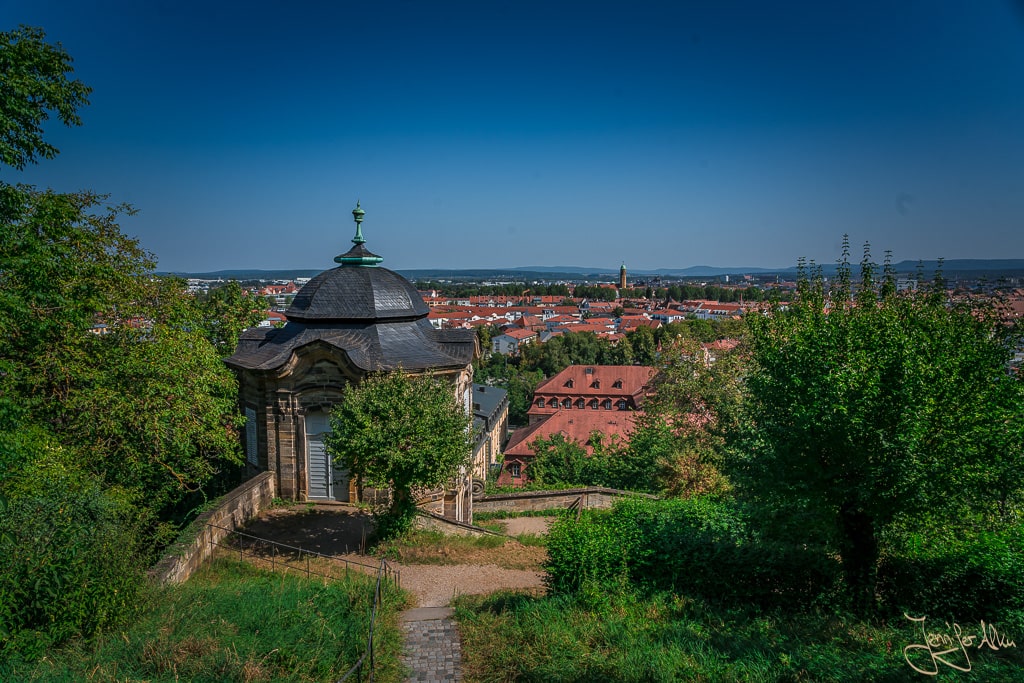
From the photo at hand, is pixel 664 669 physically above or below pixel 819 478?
below

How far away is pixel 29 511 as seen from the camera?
9.34 meters

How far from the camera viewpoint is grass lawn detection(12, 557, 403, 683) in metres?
7.76

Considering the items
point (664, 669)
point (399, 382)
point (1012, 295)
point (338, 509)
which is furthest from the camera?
point (338, 509)

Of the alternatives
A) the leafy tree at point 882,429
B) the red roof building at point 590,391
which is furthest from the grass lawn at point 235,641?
the red roof building at point 590,391

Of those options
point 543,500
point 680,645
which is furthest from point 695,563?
point 543,500

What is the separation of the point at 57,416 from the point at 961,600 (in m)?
18.4

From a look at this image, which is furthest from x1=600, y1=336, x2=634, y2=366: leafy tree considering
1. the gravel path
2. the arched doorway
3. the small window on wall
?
the gravel path

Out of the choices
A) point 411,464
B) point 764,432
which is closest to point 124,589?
point 411,464

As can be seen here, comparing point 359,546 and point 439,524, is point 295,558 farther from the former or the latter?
point 439,524

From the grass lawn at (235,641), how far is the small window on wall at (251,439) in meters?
8.15

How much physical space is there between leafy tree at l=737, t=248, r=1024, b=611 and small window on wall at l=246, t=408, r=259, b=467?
1422 cm

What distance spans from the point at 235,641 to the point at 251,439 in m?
11.7

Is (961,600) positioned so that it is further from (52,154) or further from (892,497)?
(52,154)

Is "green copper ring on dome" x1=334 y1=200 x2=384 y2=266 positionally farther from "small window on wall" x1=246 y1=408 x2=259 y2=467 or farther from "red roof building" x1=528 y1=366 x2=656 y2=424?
"red roof building" x1=528 y1=366 x2=656 y2=424
